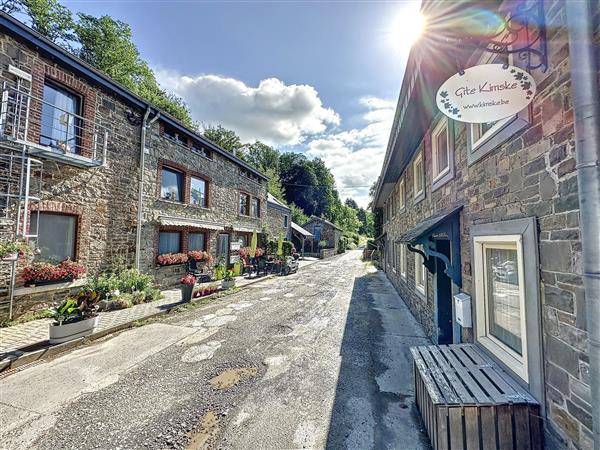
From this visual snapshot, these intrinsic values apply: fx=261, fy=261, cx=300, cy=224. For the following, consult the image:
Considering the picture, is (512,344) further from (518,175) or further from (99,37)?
(99,37)

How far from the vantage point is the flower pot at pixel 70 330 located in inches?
197

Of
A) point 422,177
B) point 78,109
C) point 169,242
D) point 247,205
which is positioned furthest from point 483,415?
point 247,205

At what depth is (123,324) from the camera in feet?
20.6

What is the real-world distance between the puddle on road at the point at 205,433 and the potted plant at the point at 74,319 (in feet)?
12.9

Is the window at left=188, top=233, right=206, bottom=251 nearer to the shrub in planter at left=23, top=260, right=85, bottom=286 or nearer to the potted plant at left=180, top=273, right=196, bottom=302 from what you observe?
the potted plant at left=180, top=273, right=196, bottom=302

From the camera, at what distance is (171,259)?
10719 mm

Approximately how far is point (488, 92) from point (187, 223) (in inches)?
448

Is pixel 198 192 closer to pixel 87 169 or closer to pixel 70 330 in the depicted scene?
pixel 87 169

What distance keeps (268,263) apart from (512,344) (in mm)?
13879

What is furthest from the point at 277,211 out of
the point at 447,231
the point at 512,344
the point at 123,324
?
the point at 512,344

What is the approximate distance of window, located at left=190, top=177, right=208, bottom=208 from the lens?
12.4 metres

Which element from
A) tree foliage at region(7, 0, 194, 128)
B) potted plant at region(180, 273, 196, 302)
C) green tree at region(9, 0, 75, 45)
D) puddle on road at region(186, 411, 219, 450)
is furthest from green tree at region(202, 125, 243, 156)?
puddle on road at region(186, 411, 219, 450)

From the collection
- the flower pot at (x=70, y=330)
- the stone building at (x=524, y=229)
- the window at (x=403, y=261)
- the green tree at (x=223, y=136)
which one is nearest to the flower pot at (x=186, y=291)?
the flower pot at (x=70, y=330)

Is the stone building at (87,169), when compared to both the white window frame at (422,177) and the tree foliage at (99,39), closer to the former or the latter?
the white window frame at (422,177)
